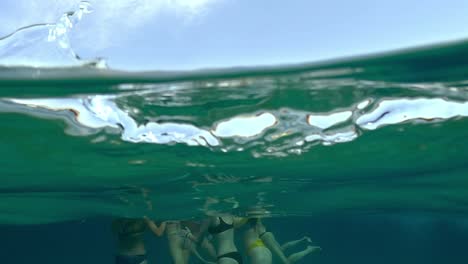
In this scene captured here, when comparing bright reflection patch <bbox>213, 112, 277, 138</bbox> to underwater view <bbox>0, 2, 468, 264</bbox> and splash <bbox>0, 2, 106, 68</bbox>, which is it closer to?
underwater view <bbox>0, 2, 468, 264</bbox>

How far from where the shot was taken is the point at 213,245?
17.9 m

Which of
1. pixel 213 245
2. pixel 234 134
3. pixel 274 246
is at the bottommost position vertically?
pixel 274 246

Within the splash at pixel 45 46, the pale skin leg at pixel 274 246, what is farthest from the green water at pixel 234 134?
the pale skin leg at pixel 274 246

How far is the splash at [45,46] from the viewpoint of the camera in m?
6.95

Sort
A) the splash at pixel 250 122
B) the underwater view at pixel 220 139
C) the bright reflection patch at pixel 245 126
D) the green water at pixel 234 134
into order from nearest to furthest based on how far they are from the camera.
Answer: the underwater view at pixel 220 139 → the green water at pixel 234 134 → the splash at pixel 250 122 → the bright reflection patch at pixel 245 126

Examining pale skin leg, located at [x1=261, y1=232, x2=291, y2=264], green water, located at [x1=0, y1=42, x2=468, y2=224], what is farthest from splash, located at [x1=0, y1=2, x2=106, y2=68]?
pale skin leg, located at [x1=261, y1=232, x2=291, y2=264]

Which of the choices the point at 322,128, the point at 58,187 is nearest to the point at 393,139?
the point at 322,128

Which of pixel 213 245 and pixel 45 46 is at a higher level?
pixel 213 245

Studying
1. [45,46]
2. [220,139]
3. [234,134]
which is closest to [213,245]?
[220,139]

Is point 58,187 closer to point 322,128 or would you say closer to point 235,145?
point 235,145

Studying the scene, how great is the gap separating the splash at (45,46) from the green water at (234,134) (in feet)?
1.04

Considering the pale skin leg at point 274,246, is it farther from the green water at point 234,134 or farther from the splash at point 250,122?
the splash at point 250,122

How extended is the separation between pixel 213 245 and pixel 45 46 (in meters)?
12.0

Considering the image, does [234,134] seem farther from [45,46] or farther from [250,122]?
[45,46]
